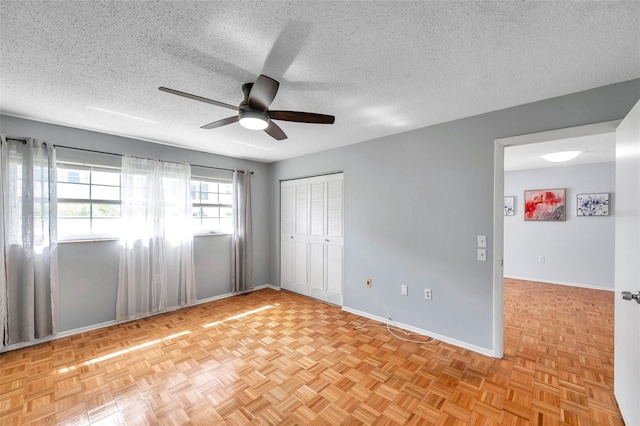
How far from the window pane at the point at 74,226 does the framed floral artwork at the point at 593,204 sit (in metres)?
7.92

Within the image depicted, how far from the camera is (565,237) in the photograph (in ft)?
16.7

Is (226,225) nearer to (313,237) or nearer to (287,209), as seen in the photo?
(287,209)

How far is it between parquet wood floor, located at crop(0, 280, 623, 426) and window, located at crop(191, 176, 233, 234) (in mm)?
1517

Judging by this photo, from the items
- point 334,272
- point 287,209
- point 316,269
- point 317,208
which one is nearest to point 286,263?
point 316,269

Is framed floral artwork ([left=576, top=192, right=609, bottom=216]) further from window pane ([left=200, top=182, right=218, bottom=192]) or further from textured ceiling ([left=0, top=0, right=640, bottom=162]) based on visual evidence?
window pane ([left=200, top=182, right=218, bottom=192])

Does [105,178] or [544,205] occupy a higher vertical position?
[105,178]

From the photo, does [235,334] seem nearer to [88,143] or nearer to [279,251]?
[279,251]

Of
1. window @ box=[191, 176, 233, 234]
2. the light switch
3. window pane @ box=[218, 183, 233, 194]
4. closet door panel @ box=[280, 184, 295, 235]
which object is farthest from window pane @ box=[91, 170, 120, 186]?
the light switch

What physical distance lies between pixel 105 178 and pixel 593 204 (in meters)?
7.88

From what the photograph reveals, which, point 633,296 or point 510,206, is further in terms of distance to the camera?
point 510,206

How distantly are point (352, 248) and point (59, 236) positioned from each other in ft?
11.5

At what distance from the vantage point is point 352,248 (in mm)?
3711

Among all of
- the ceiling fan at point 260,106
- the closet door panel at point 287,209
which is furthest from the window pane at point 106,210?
the closet door panel at point 287,209

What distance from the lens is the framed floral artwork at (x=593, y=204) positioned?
15.5 ft
